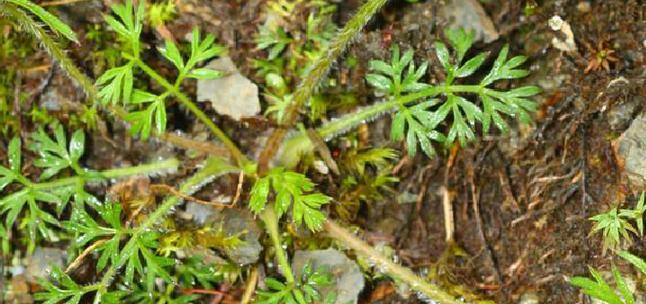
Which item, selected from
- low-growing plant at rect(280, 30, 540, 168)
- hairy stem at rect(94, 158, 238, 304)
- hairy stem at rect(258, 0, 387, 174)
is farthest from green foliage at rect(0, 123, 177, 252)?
low-growing plant at rect(280, 30, 540, 168)

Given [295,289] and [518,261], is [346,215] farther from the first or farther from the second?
[518,261]

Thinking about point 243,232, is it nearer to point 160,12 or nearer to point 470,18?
point 160,12

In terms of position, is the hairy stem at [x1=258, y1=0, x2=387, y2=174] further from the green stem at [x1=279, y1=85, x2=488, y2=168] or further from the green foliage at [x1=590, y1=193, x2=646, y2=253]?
the green foliage at [x1=590, y1=193, x2=646, y2=253]

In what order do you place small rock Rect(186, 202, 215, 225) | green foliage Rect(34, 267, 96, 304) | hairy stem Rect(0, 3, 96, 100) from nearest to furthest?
hairy stem Rect(0, 3, 96, 100) → green foliage Rect(34, 267, 96, 304) → small rock Rect(186, 202, 215, 225)

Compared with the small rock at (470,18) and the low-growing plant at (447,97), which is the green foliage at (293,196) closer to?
the low-growing plant at (447,97)

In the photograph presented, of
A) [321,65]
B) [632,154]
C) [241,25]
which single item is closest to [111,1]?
[241,25]

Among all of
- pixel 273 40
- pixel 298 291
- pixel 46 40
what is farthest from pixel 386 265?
pixel 46 40
